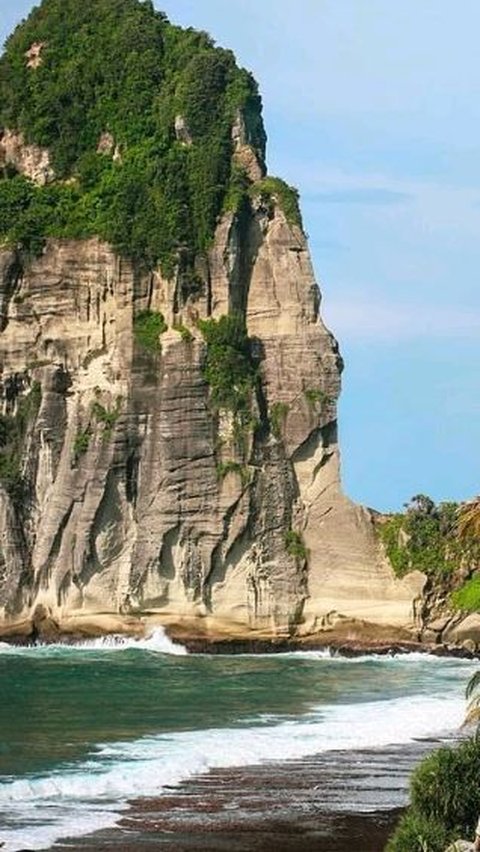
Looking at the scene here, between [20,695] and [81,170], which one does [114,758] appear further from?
[81,170]

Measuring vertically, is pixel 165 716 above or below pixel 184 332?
below

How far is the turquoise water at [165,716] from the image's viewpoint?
24.1 metres

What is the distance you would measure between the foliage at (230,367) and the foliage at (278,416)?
1.10m

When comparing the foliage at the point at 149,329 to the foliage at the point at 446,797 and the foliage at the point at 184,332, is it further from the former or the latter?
the foliage at the point at 446,797

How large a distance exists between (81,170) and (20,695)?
1121 inches

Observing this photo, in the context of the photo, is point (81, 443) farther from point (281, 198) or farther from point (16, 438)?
point (281, 198)

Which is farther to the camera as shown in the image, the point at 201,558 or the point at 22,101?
the point at 22,101

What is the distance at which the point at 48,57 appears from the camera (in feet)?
212

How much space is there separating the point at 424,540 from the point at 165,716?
70.6ft

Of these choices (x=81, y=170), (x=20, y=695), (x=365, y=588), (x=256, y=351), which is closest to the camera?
(x=20, y=695)

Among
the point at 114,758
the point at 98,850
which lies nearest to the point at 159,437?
the point at 114,758

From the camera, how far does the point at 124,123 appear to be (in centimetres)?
6175

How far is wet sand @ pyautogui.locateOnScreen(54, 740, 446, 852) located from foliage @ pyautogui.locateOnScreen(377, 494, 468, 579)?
25866mm

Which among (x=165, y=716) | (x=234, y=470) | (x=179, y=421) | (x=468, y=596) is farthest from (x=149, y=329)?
(x=165, y=716)
